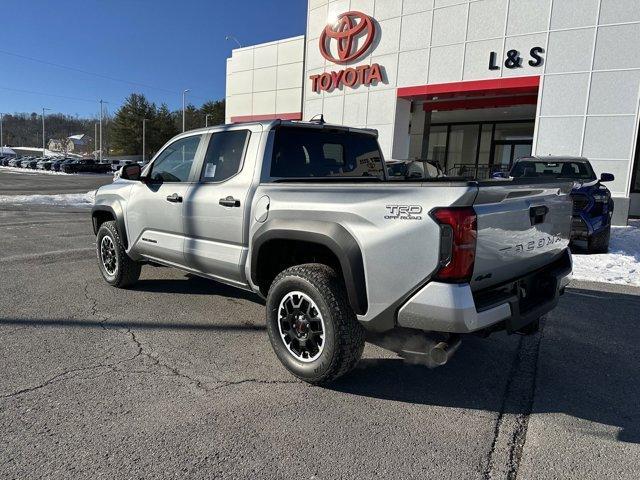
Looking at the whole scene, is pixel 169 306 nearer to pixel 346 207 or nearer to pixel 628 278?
pixel 346 207

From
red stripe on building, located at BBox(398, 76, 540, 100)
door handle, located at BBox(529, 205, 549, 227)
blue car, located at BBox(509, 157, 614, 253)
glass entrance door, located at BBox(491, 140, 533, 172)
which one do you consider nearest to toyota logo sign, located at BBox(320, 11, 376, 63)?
red stripe on building, located at BBox(398, 76, 540, 100)

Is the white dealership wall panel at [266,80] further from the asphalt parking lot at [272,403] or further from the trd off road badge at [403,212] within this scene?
the trd off road badge at [403,212]

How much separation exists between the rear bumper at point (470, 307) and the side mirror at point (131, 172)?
3413 mm

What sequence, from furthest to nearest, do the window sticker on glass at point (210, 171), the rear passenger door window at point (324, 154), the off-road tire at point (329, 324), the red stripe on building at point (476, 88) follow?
1. the red stripe on building at point (476, 88)
2. the window sticker on glass at point (210, 171)
3. the rear passenger door window at point (324, 154)
4. the off-road tire at point (329, 324)

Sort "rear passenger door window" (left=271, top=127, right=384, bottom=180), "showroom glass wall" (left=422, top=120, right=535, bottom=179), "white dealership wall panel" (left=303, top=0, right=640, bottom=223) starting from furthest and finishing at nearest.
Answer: "showroom glass wall" (left=422, top=120, right=535, bottom=179) → "white dealership wall panel" (left=303, top=0, right=640, bottom=223) → "rear passenger door window" (left=271, top=127, right=384, bottom=180)

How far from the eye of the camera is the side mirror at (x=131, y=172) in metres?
4.91

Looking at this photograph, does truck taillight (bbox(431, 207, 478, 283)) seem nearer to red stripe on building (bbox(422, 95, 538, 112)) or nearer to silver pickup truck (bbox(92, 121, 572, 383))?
silver pickup truck (bbox(92, 121, 572, 383))

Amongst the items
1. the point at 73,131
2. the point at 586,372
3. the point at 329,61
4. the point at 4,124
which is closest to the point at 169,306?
the point at 586,372

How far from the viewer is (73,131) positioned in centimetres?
14600

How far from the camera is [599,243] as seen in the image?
857cm

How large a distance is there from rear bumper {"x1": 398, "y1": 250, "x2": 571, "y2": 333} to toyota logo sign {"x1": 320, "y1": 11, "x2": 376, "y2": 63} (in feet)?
54.7

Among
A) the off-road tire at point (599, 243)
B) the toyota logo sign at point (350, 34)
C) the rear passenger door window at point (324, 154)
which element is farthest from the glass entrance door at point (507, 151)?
the rear passenger door window at point (324, 154)

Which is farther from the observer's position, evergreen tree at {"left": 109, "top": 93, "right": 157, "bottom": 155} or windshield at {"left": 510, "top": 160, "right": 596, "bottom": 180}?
evergreen tree at {"left": 109, "top": 93, "right": 157, "bottom": 155}

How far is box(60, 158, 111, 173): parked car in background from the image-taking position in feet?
165
